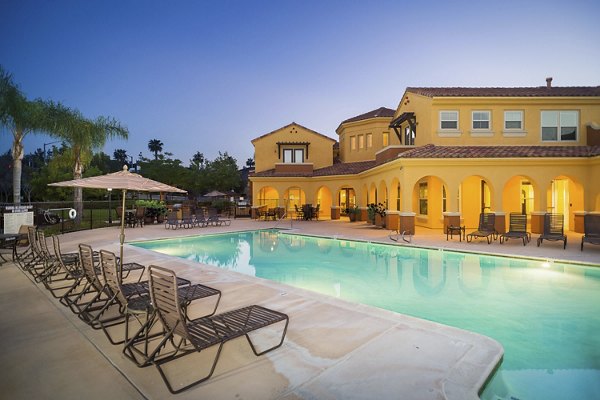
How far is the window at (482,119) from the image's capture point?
61.6 ft

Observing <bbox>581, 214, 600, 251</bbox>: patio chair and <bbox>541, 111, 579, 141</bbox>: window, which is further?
<bbox>541, 111, 579, 141</bbox>: window

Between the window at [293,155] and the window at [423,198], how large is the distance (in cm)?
1334

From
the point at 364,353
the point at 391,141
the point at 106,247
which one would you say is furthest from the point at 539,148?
the point at 106,247

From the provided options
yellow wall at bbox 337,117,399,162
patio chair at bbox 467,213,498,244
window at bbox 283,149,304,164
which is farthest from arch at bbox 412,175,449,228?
window at bbox 283,149,304,164

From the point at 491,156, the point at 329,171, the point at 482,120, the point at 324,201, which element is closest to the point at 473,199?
the point at 491,156

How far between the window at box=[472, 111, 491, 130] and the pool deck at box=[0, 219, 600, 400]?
17.6m

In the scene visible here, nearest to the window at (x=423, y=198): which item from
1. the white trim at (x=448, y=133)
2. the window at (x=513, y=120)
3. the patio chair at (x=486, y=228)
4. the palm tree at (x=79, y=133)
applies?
the white trim at (x=448, y=133)

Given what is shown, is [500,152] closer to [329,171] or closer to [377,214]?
[377,214]

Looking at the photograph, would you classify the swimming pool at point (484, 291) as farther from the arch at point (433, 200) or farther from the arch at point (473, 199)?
the arch at point (473, 199)

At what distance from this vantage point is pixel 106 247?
12.1 meters

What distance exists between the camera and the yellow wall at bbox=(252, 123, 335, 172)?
101ft

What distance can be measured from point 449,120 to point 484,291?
550 inches

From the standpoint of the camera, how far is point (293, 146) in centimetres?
3080

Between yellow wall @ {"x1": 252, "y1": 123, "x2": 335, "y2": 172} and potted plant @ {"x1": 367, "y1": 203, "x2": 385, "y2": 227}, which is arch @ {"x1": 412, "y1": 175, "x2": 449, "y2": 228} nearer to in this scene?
potted plant @ {"x1": 367, "y1": 203, "x2": 385, "y2": 227}
